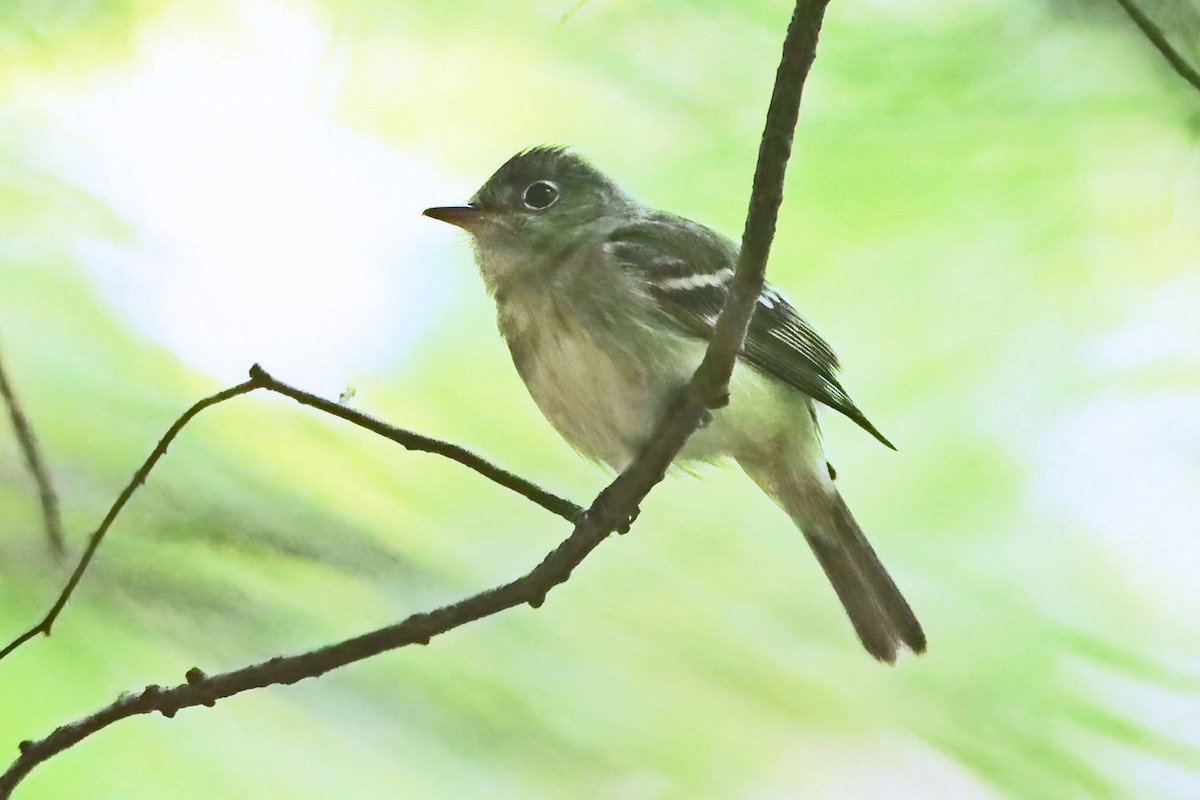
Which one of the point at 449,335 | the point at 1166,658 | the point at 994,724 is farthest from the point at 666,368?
the point at 1166,658

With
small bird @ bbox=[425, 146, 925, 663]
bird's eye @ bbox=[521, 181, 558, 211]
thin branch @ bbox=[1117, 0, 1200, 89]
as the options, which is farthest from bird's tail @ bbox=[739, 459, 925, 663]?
thin branch @ bbox=[1117, 0, 1200, 89]

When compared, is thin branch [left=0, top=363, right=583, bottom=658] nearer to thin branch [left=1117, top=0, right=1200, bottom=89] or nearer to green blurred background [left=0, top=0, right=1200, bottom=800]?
green blurred background [left=0, top=0, right=1200, bottom=800]

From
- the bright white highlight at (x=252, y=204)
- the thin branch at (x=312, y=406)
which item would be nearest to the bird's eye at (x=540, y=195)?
the bright white highlight at (x=252, y=204)

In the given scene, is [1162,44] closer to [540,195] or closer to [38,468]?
[540,195]

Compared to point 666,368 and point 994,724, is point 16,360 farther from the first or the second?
point 994,724

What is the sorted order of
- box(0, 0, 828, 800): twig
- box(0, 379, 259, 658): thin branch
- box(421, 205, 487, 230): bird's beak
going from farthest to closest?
1. box(421, 205, 487, 230): bird's beak
2. box(0, 379, 259, 658): thin branch
3. box(0, 0, 828, 800): twig

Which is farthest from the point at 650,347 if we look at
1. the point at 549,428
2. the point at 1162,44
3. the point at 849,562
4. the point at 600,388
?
the point at 1162,44
